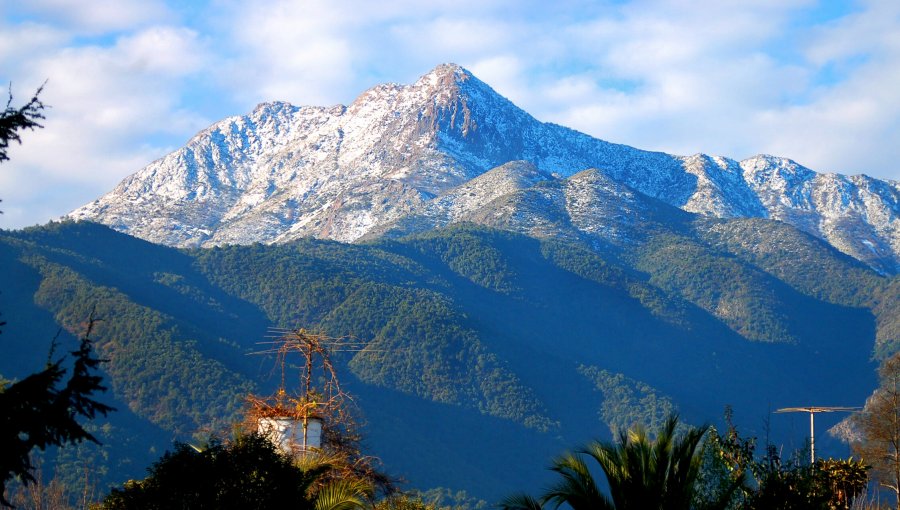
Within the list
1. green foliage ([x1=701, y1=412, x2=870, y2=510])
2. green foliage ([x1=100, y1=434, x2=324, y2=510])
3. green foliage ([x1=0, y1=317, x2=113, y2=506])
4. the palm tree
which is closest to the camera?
green foliage ([x1=0, y1=317, x2=113, y2=506])

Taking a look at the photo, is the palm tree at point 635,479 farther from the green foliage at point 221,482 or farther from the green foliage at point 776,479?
the green foliage at point 221,482

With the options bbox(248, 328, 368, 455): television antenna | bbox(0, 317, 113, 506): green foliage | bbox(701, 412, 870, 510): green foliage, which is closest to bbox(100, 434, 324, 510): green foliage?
bbox(0, 317, 113, 506): green foliage

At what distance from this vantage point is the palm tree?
19.3 metres

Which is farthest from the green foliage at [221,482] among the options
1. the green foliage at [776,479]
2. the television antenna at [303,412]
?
the green foliage at [776,479]

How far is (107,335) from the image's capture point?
16938cm

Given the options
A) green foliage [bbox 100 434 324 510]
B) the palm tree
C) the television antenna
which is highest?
the television antenna

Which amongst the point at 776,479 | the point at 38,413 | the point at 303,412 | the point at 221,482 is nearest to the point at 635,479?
the point at 776,479

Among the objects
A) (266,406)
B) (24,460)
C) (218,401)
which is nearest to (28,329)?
(218,401)

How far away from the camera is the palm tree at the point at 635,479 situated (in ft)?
63.5

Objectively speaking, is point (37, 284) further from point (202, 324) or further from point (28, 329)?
point (202, 324)

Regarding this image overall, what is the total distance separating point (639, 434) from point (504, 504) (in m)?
2.66

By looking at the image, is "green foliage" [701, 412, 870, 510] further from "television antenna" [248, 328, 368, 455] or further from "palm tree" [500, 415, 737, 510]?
"television antenna" [248, 328, 368, 455]

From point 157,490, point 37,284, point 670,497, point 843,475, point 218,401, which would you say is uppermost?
point 37,284

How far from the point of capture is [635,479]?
19.4 meters
